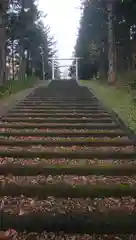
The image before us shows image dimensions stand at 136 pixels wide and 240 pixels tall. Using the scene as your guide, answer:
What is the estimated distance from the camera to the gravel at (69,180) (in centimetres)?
411

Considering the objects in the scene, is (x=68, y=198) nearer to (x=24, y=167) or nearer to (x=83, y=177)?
(x=83, y=177)

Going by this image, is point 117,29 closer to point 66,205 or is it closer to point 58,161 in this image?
point 58,161

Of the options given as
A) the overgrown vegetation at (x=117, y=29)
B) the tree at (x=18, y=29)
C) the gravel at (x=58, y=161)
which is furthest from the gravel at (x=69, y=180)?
the tree at (x=18, y=29)

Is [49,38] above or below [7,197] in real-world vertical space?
above

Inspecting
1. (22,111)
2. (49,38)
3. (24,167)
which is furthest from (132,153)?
(49,38)

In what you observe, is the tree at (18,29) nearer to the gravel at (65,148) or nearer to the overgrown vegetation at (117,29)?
the overgrown vegetation at (117,29)

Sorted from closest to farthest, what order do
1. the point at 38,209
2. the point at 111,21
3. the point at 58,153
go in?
the point at 38,209 < the point at 58,153 < the point at 111,21

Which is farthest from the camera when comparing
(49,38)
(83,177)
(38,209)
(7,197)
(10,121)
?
(49,38)

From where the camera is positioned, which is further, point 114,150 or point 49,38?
point 49,38

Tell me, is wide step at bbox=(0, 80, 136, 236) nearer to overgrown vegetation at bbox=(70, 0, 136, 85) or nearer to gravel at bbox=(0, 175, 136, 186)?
gravel at bbox=(0, 175, 136, 186)

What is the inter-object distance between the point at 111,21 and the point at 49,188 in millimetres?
15854

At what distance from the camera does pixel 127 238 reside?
2.96 metres

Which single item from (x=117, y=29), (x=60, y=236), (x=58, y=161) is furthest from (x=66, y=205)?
(x=117, y=29)

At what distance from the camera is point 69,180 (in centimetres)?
425
